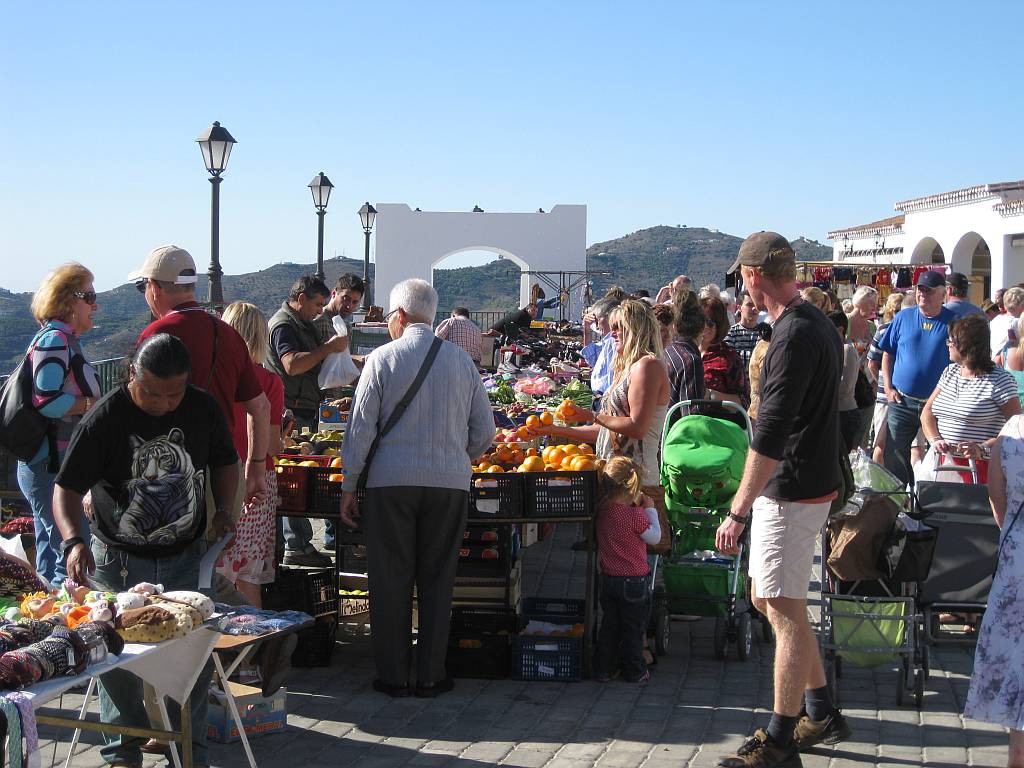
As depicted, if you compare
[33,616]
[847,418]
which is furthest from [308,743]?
[847,418]

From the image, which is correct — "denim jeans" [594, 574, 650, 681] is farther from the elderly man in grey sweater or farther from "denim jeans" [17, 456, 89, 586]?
"denim jeans" [17, 456, 89, 586]

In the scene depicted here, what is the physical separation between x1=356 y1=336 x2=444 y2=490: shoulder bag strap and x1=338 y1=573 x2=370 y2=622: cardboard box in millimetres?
1238

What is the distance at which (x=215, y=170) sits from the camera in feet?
48.2

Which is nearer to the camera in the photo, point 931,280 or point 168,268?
point 168,268

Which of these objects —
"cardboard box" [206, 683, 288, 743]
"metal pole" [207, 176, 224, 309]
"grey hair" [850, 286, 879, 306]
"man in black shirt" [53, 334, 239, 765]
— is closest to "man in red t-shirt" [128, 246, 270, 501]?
"man in black shirt" [53, 334, 239, 765]

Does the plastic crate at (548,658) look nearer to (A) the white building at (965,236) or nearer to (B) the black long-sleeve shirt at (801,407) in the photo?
(B) the black long-sleeve shirt at (801,407)

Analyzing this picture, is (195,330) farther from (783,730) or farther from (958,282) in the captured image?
(958,282)

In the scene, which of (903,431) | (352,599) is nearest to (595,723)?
(352,599)

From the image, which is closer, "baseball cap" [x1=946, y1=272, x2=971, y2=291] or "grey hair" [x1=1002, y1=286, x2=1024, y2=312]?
"baseball cap" [x1=946, y1=272, x2=971, y2=291]

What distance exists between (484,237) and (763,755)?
1437 inches

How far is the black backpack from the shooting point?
558 cm

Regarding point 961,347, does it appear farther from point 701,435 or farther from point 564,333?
point 564,333

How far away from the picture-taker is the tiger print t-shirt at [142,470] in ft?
13.8

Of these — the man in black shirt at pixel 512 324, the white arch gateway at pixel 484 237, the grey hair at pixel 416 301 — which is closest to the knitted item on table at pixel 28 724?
the grey hair at pixel 416 301
